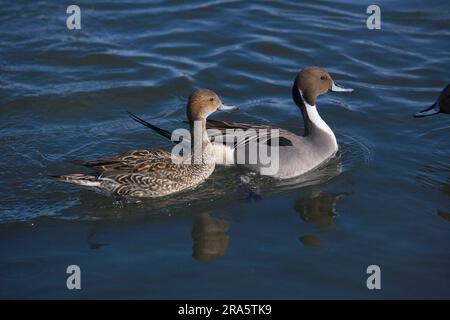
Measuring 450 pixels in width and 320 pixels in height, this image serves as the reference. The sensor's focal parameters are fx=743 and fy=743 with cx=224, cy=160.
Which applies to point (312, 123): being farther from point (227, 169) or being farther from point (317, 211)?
point (317, 211)

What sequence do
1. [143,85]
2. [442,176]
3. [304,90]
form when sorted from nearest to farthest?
[442,176], [304,90], [143,85]

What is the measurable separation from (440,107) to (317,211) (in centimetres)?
239

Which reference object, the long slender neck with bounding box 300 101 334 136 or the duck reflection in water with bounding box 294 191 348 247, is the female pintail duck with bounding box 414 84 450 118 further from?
the duck reflection in water with bounding box 294 191 348 247

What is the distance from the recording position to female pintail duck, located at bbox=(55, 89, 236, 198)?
23.1 ft

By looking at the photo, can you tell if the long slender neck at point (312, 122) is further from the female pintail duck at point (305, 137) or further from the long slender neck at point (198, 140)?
the long slender neck at point (198, 140)

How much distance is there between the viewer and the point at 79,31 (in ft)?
37.1

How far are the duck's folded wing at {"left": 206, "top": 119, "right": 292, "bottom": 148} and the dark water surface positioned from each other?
361 millimetres

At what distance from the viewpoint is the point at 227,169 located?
805 cm

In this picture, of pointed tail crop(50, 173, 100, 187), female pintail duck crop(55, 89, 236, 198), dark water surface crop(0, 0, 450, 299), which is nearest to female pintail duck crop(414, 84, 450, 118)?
dark water surface crop(0, 0, 450, 299)

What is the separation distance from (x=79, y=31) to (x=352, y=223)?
6.16m

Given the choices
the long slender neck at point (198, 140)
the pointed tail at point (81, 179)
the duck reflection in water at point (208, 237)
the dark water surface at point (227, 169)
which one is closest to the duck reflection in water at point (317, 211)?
the dark water surface at point (227, 169)
